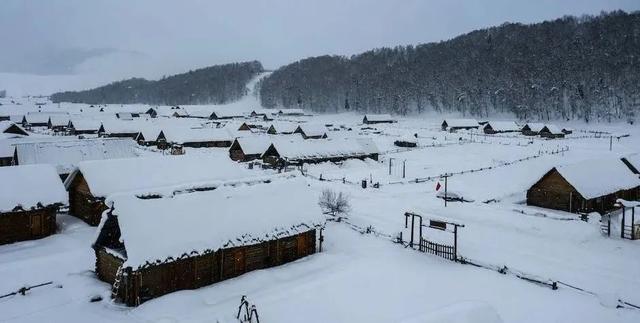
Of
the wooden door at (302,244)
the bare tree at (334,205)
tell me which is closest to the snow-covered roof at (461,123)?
the bare tree at (334,205)

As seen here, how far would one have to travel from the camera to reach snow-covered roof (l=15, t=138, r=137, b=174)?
113 feet

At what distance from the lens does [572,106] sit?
114750 millimetres

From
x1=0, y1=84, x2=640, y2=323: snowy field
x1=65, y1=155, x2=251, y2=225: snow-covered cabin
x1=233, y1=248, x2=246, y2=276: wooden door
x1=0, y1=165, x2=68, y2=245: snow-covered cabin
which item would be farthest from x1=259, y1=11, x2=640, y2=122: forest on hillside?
x1=0, y1=165, x2=68, y2=245: snow-covered cabin

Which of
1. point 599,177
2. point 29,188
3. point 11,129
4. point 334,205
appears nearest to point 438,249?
point 334,205

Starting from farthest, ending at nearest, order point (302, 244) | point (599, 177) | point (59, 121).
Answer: point (59, 121) < point (599, 177) < point (302, 244)

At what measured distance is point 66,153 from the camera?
35.8 meters

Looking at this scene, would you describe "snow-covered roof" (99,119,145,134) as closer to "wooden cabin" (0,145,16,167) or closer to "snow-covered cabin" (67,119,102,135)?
"snow-covered cabin" (67,119,102,135)

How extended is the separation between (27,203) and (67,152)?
13107 mm

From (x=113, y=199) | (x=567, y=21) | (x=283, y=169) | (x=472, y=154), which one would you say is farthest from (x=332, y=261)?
(x=567, y=21)

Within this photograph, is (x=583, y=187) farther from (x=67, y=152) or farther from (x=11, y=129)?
(x=11, y=129)

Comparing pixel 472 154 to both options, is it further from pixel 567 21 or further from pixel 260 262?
pixel 567 21

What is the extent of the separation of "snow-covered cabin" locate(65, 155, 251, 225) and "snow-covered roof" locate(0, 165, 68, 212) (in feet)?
5.21

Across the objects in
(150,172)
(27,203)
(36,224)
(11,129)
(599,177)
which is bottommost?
(36,224)

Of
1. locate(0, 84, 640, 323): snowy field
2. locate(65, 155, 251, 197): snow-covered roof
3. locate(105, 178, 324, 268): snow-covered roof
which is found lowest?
locate(0, 84, 640, 323): snowy field
